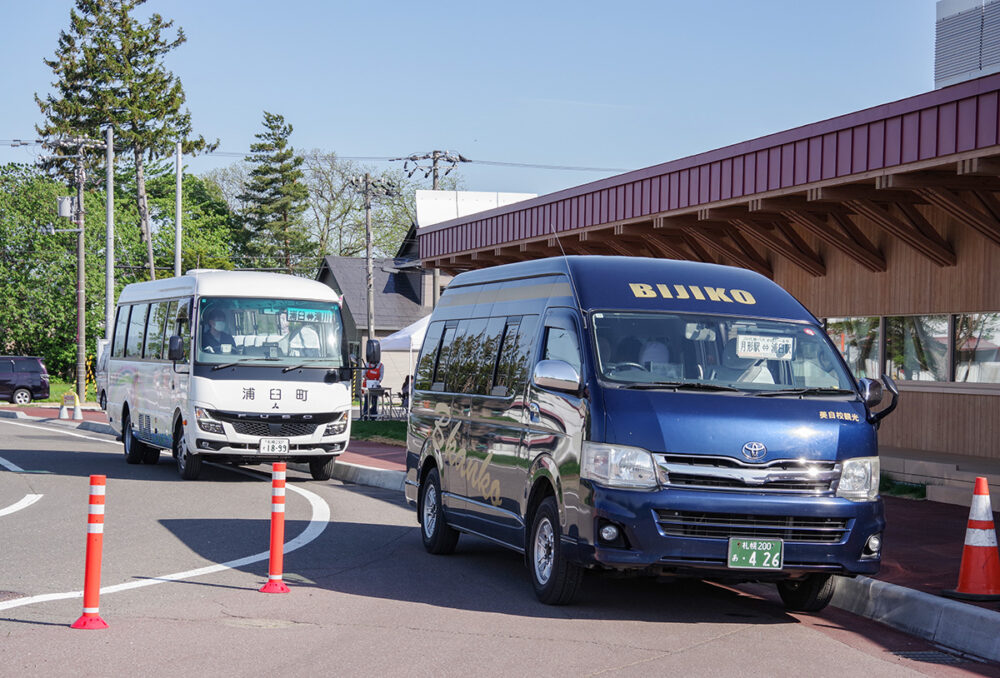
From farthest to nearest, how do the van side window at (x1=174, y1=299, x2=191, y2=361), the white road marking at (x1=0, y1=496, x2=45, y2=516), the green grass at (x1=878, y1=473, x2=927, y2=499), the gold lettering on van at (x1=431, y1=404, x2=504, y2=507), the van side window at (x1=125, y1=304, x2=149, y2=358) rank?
the van side window at (x1=125, y1=304, x2=149, y2=358), the van side window at (x1=174, y1=299, x2=191, y2=361), the green grass at (x1=878, y1=473, x2=927, y2=499), the white road marking at (x1=0, y1=496, x2=45, y2=516), the gold lettering on van at (x1=431, y1=404, x2=504, y2=507)

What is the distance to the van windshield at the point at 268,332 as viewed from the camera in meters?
17.2

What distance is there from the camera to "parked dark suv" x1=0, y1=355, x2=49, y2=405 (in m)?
47.0

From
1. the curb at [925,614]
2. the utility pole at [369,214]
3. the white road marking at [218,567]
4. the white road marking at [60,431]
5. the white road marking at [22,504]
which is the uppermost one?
the utility pole at [369,214]

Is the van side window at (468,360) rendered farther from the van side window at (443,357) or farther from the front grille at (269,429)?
the front grille at (269,429)

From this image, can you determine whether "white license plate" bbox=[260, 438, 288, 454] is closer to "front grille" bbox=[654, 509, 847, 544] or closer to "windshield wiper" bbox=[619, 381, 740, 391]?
"windshield wiper" bbox=[619, 381, 740, 391]

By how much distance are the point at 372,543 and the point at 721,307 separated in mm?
4505

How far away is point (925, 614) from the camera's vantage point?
26.4ft

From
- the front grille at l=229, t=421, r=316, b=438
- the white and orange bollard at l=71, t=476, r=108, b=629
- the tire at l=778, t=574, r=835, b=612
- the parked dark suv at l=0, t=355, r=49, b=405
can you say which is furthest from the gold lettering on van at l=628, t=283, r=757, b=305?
the parked dark suv at l=0, t=355, r=49, b=405

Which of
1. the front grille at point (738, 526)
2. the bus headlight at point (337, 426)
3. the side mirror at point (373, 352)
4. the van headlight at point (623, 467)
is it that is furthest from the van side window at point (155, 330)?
the front grille at point (738, 526)

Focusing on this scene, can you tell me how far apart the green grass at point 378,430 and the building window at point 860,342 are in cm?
894

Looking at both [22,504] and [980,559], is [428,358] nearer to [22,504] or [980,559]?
[980,559]

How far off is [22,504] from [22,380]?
117ft

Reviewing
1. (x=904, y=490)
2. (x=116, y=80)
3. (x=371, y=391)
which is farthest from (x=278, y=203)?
(x=904, y=490)

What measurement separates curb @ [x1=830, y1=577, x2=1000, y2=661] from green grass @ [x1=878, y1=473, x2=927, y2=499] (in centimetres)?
635
